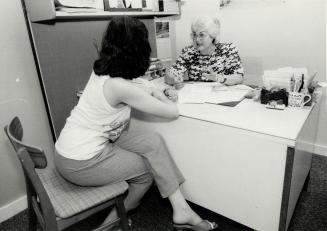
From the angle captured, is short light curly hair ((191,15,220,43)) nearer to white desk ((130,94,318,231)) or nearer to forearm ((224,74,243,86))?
forearm ((224,74,243,86))

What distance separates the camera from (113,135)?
4.31 ft

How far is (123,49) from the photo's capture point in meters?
1.17

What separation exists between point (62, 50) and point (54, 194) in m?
0.94

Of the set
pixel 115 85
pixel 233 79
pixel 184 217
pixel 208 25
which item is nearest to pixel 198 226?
pixel 184 217

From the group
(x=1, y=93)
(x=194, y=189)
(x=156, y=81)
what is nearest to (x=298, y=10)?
(x=156, y=81)

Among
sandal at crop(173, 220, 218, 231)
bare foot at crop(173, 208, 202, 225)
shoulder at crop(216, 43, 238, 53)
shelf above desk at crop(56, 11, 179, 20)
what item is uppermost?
shelf above desk at crop(56, 11, 179, 20)

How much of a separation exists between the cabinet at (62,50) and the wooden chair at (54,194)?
541 mm

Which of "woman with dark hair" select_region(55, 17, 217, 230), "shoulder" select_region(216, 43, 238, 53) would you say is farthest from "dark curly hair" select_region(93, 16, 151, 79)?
"shoulder" select_region(216, 43, 238, 53)

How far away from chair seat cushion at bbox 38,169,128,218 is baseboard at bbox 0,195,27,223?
684mm

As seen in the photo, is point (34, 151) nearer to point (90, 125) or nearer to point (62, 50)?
point (90, 125)

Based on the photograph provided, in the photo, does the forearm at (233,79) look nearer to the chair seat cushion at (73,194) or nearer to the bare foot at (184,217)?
the bare foot at (184,217)

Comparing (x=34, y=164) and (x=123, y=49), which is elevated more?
(x=123, y=49)

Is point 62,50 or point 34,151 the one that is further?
point 62,50

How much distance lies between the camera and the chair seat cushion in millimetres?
1063
